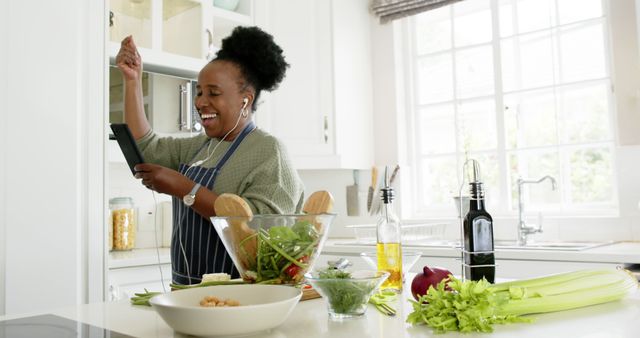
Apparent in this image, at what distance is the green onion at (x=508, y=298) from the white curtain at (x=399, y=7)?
2.73m

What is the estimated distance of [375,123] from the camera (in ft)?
12.6

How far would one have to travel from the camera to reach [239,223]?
102 centimetres

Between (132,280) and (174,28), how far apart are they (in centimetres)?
123

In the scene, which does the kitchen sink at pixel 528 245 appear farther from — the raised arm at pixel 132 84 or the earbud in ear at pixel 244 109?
the raised arm at pixel 132 84

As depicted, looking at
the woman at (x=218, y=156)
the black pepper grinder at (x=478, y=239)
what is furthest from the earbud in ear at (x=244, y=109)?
the black pepper grinder at (x=478, y=239)

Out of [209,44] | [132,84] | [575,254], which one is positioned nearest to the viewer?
[132,84]

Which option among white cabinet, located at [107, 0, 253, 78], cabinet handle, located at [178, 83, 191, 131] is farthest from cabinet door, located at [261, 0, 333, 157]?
cabinet handle, located at [178, 83, 191, 131]

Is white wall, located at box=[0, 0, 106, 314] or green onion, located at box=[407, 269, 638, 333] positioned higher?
white wall, located at box=[0, 0, 106, 314]

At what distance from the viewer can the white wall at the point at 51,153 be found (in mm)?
1730

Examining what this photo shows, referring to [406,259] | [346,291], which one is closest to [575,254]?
[406,259]

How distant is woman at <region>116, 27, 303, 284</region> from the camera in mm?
1455

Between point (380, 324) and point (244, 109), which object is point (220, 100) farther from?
point (380, 324)

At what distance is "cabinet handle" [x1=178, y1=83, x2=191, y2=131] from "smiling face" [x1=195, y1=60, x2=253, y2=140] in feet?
3.95

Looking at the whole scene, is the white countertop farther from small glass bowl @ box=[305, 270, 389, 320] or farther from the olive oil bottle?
small glass bowl @ box=[305, 270, 389, 320]
